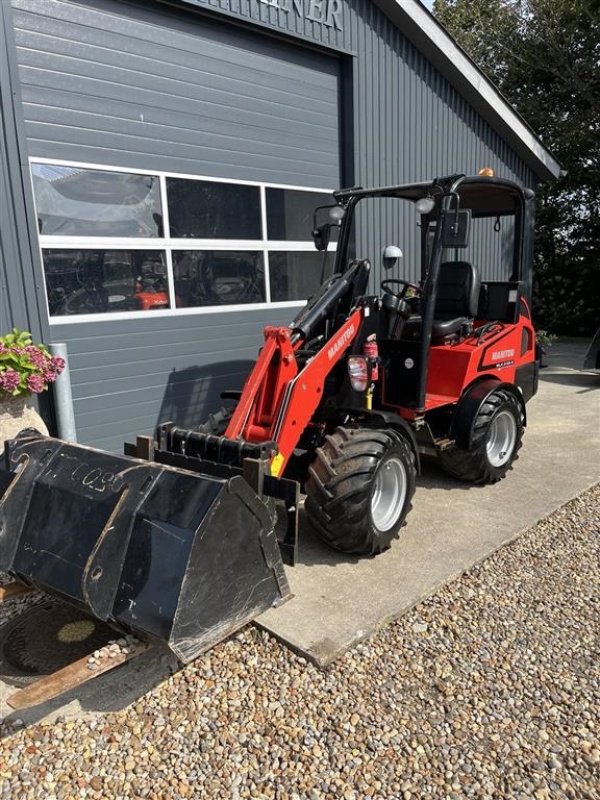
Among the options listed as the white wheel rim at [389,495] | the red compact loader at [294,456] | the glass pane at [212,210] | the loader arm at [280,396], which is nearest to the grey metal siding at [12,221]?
the glass pane at [212,210]

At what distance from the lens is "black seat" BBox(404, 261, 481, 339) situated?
5141mm

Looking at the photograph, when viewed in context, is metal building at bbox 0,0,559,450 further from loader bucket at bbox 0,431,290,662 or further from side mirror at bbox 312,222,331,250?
loader bucket at bbox 0,431,290,662

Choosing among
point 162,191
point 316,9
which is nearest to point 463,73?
point 316,9

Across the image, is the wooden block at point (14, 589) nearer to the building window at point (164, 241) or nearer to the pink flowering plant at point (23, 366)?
the pink flowering plant at point (23, 366)

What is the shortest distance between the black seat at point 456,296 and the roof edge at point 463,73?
405cm

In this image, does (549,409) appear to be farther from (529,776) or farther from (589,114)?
(589,114)

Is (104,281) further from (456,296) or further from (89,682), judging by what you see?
(89,682)

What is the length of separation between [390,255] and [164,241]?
315 cm

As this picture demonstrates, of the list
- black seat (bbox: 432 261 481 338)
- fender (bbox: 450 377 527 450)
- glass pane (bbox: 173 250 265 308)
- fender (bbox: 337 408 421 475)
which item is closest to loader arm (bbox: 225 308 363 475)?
fender (bbox: 337 408 421 475)

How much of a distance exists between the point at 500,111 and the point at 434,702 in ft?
29.1

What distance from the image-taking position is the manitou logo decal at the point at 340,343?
4.12m

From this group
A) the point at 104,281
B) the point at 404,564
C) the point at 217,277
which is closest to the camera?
the point at 404,564

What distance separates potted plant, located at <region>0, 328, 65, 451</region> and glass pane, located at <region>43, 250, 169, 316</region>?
1.85 feet

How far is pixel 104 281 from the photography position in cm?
547
